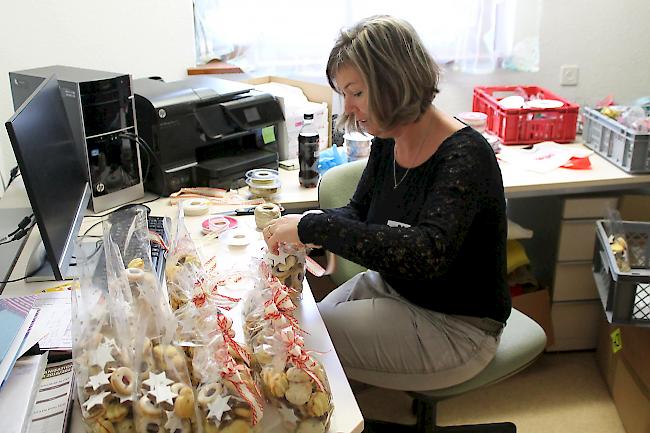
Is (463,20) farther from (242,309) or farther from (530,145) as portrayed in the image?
(242,309)

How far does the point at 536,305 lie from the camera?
8.02 ft

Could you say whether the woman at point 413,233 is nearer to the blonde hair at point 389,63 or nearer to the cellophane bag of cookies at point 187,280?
the blonde hair at point 389,63

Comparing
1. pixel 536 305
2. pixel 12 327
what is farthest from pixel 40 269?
pixel 536 305

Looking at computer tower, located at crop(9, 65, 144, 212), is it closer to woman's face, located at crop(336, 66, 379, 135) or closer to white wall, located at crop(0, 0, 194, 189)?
white wall, located at crop(0, 0, 194, 189)

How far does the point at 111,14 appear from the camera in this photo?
2.63m

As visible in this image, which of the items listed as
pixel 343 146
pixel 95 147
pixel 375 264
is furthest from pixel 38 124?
pixel 343 146

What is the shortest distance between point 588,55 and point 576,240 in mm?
1135

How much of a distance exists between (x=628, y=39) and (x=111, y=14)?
2325mm

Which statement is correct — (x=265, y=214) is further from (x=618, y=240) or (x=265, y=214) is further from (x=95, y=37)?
(x=95, y=37)

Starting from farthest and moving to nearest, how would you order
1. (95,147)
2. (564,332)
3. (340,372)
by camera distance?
(564,332), (95,147), (340,372)

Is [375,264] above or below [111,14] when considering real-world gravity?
below

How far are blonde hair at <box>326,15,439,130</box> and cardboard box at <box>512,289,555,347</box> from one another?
1.22 meters

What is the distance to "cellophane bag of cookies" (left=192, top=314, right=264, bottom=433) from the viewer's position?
3.07 feet

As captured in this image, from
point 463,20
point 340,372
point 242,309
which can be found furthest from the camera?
point 463,20
